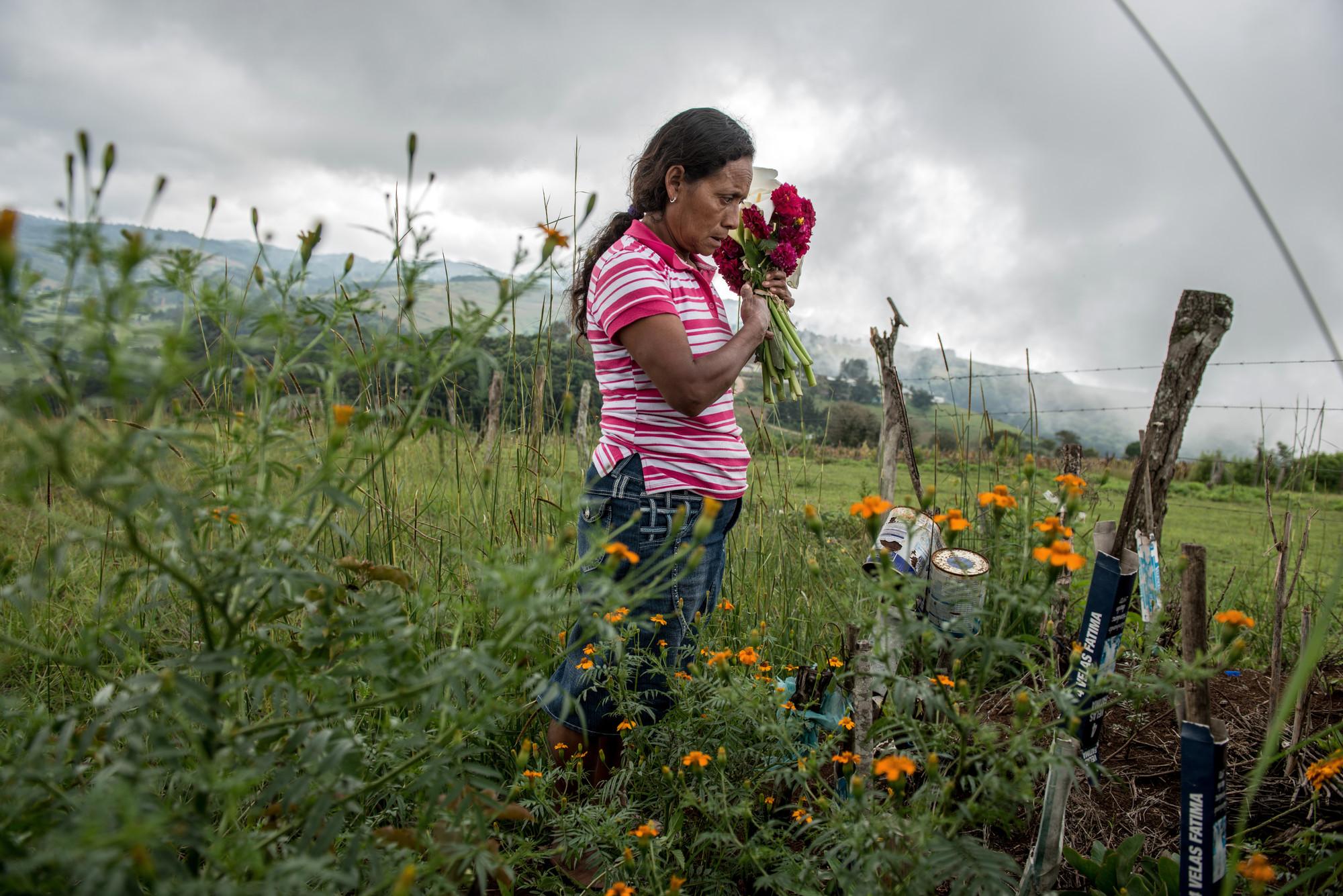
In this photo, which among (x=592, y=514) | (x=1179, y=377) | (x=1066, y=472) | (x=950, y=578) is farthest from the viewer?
(x=1066, y=472)

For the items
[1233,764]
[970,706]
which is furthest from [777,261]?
[1233,764]

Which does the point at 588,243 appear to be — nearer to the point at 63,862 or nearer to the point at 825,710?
the point at 825,710

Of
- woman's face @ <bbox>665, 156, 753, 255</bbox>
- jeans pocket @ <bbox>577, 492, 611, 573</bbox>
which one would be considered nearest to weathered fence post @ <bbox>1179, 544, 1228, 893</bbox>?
jeans pocket @ <bbox>577, 492, 611, 573</bbox>

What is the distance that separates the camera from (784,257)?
2.47m

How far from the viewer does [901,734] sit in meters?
1.89

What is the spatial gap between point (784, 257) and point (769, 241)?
7 cm

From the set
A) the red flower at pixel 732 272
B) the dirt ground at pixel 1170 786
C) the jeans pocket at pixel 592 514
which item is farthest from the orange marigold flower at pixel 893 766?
the red flower at pixel 732 272

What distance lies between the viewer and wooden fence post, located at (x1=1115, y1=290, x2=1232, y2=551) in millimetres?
1641

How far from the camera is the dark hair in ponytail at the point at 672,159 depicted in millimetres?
2107

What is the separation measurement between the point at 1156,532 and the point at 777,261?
1.27 m

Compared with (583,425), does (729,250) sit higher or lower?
higher

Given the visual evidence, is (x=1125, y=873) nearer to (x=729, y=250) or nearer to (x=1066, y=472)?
(x=1066, y=472)

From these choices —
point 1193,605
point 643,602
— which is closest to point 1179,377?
point 1193,605

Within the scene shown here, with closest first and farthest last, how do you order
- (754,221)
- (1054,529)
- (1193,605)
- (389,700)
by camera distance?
(389,700)
(1054,529)
(1193,605)
(754,221)
